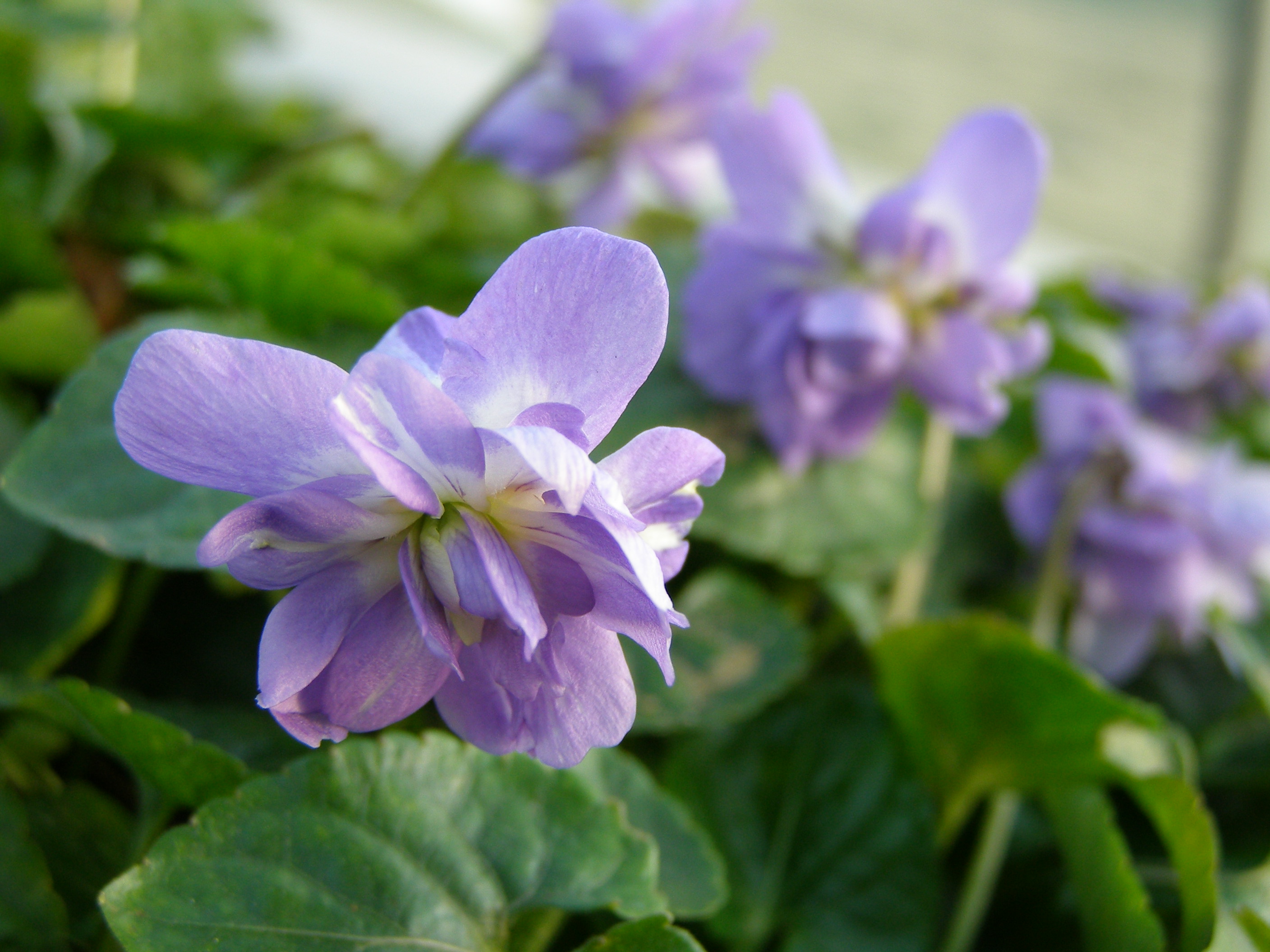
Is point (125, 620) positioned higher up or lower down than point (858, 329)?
lower down

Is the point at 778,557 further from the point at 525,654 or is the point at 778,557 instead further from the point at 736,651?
the point at 525,654

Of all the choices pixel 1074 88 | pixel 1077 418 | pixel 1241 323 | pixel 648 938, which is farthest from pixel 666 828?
pixel 1074 88

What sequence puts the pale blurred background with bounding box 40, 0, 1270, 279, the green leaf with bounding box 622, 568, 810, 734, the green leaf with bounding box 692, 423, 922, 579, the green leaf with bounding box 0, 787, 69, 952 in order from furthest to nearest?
the pale blurred background with bounding box 40, 0, 1270, 279, the green leaf with bounding box 692, 423, 922, 579, the green leaf with bounding box 622, 568, 810, 734, the green leaf with bounding box 0, 787, 69, 952

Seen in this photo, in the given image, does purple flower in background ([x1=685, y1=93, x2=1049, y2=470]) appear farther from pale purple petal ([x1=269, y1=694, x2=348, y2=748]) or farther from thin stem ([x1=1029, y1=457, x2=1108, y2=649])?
pale purple petal ([x1=269, y1=694, x2=348, y2=748])

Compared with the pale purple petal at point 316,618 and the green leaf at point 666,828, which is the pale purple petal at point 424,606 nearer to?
the pale purple petal at point 316,618

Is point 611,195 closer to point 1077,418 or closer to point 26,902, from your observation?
point 1077,418

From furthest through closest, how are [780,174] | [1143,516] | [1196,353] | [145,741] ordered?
[1196,353]
[1143,516]
[780,174]
[145,741]

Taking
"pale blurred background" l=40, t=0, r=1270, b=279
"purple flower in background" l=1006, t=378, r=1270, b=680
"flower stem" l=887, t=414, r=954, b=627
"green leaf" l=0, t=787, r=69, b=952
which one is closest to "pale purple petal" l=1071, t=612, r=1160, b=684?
"purple flower in background" l=1006, t=378, r=1270, b=680
